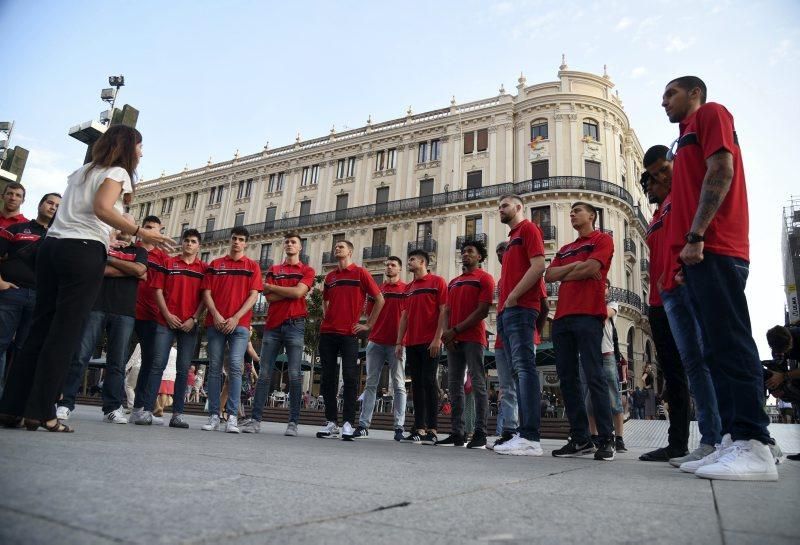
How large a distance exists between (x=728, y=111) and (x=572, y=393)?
7.64 feet

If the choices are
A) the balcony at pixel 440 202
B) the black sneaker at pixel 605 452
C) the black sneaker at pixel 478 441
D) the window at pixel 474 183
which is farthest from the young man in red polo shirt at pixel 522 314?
the window at pixel 474 183

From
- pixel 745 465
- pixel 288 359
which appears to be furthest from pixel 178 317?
pixel 745 465

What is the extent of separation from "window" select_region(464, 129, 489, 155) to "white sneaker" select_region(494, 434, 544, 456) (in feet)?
90.9

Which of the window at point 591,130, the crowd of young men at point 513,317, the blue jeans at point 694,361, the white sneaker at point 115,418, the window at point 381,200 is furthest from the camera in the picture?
the window at point 381,200

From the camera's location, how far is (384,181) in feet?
108

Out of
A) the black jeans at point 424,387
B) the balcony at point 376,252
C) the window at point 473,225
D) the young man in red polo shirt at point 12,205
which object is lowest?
the black jeans at point 424,387

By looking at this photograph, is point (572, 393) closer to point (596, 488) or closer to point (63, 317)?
point (596, 488)

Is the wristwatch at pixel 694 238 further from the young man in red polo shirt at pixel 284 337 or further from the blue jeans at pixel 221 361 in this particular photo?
the blue jeans at pixel 221 361

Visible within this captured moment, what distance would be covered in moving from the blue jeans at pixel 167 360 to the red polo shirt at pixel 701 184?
467 cm

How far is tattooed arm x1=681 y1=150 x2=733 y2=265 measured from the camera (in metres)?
2.72

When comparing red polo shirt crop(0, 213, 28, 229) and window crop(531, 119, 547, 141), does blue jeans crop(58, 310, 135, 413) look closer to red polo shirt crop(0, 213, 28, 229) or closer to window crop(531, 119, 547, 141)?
red polo shirt crop(0, 213, 28, 229)

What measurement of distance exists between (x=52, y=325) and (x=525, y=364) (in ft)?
11.3

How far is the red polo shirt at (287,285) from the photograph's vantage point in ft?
18.5

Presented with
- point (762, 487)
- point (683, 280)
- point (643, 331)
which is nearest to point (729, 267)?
point (683, 280)
